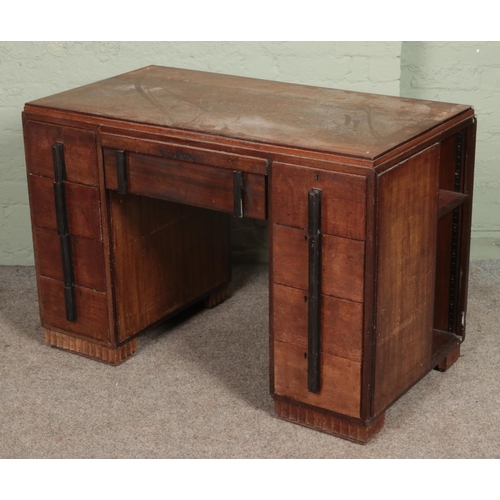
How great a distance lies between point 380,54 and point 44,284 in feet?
4.85

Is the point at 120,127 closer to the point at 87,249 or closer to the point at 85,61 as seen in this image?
the point at 87,249

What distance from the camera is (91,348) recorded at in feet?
11.6

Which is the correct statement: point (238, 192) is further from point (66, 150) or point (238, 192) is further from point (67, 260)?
point (67, 260)

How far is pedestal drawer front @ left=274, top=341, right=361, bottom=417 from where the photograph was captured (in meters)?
2.96

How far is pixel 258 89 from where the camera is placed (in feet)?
11.4

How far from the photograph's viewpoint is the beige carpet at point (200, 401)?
3033 millimetres

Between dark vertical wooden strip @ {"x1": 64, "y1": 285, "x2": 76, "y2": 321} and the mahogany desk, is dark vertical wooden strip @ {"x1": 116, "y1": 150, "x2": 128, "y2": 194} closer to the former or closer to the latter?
the mahogany desk

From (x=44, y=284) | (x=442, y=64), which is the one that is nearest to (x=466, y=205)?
(x=442, y=64)

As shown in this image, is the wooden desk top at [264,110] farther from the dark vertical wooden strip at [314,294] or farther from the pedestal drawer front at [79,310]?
the pedestal drawer front at [79,310]

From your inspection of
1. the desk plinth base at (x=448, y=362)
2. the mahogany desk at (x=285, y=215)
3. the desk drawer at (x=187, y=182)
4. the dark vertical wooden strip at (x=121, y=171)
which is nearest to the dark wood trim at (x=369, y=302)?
the mahogany desk at (x=285, y=215)

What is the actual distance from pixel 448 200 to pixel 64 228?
3.88 ft

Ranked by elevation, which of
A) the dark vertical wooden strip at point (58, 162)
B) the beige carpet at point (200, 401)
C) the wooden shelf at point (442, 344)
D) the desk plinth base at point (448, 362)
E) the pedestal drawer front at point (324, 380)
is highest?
the dark vertical wooden strip at point (58, 162)

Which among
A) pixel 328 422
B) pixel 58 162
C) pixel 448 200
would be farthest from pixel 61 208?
pixel 448 200

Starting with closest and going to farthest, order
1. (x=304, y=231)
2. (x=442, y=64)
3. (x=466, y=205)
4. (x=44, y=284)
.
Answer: (x=304, y=231)
(x=466, y=205)
(x=44, y=284)
(x=442, y=64)
